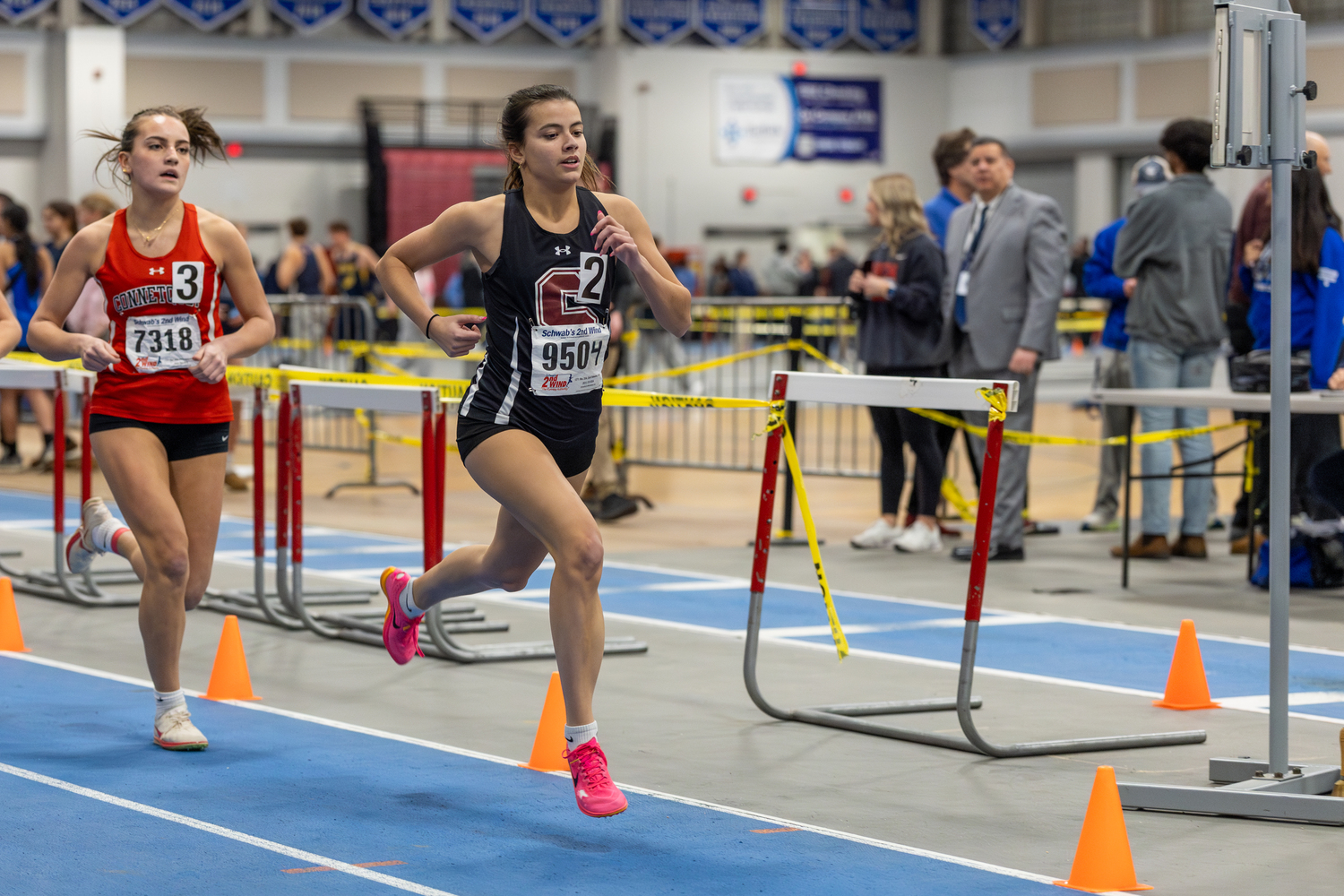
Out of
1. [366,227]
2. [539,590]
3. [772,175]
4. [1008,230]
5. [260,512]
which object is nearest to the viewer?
[260,512]

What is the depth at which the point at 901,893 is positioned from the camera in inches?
162

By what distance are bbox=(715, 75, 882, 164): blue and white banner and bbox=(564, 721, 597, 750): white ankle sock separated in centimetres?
3363

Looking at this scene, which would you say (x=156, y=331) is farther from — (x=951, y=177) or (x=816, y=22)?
(x=816, y=22)

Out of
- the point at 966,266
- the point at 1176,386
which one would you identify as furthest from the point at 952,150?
the point at 1176,386

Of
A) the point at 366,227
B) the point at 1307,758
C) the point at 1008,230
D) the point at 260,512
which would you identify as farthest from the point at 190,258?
the point at 366,227

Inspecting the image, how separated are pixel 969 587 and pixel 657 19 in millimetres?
31999

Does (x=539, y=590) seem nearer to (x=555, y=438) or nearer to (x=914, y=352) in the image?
(x=914, y=352)

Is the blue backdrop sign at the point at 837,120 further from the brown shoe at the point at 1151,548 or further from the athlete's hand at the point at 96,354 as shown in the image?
the athlete's hand at the point at 96,354

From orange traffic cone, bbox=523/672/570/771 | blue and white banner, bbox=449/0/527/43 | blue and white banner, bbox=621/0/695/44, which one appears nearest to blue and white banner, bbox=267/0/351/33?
blue and white banner, bbox=449/0/527/43

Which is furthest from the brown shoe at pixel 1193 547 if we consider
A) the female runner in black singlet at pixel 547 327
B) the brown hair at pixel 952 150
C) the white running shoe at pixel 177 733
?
the white running shoe at pixel 177 733

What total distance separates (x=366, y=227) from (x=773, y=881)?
3170 centimetres

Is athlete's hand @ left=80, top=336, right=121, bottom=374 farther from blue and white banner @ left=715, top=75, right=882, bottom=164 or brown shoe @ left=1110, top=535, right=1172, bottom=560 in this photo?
blue and white banner @ left=715, top=75, right=882, bottom=164

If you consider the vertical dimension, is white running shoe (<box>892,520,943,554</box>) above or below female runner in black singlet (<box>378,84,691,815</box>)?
below

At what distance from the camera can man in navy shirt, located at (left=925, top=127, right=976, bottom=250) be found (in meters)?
11.0
